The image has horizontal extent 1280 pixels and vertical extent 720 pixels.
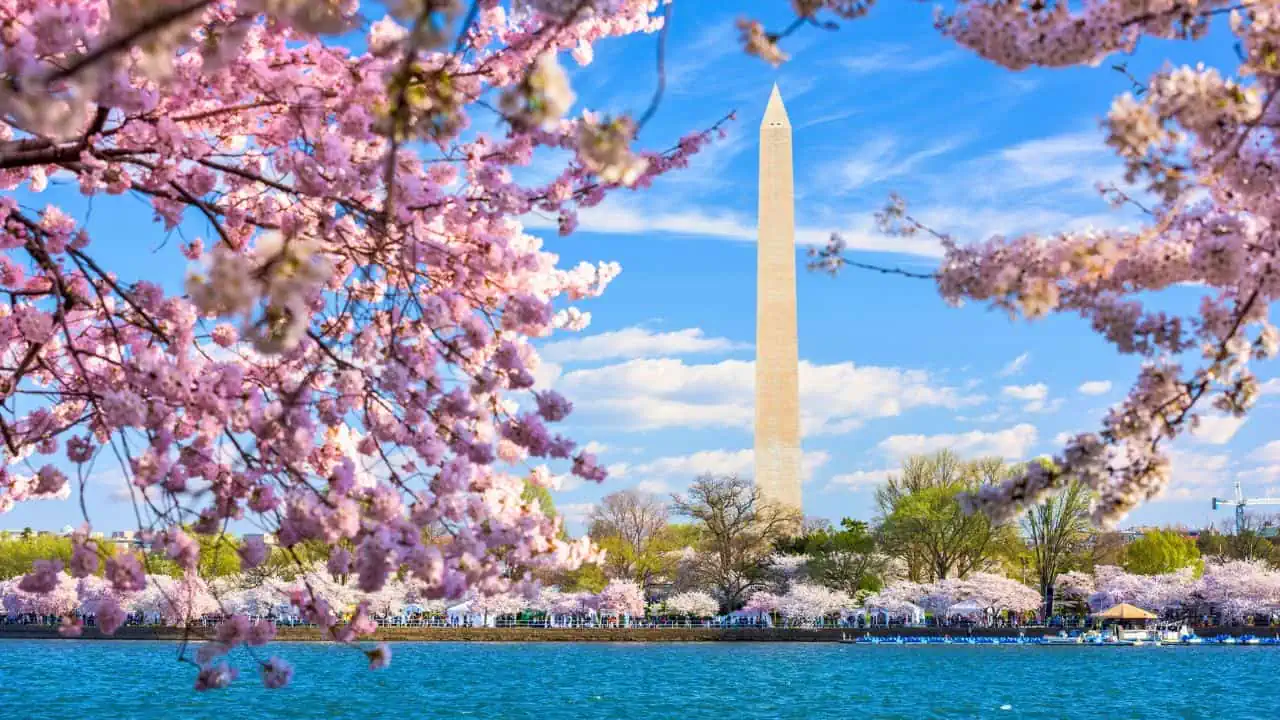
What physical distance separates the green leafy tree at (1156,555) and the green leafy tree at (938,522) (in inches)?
385

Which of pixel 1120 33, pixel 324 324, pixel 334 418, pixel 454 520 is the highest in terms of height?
pixel 1120 33

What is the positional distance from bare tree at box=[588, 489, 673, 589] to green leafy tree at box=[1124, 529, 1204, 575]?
2206cm

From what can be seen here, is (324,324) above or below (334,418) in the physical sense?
above

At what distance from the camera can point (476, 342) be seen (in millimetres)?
5906

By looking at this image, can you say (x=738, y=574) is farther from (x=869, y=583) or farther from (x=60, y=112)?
(x=60, y=112)

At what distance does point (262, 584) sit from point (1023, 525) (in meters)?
32.5

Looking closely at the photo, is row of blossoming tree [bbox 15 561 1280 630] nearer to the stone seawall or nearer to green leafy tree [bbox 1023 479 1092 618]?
the stone seawall

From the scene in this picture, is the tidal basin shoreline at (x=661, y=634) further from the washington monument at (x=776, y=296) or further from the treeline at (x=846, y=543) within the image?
the washington monument at (x=776, y=296)

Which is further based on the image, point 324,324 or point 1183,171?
point 324,324

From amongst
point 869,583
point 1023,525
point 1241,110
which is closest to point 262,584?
point 869,583

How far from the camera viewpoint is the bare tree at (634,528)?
191 ft

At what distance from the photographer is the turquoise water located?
79.3ft

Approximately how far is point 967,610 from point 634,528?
14652 mm

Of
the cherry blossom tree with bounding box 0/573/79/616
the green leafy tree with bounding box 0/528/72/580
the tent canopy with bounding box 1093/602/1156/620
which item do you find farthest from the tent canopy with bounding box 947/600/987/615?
the green leafy tree with bounding box 0/528/72/580
